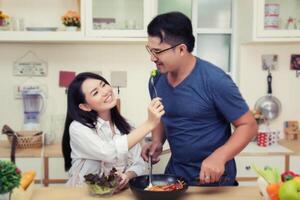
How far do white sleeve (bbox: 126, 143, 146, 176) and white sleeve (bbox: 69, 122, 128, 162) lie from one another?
16cm

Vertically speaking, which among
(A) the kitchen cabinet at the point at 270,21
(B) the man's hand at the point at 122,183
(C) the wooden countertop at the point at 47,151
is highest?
(A) the kitchen cabinet at the point at 270,21

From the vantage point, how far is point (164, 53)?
1.66m

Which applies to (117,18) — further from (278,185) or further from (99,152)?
(278,185)

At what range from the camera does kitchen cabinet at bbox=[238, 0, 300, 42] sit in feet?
9.26

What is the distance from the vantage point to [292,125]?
127 inches

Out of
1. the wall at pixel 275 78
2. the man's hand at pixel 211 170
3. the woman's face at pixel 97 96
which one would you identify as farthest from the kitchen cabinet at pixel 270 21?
the man's hand at pixel 211 170

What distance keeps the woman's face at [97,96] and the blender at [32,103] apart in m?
1.42

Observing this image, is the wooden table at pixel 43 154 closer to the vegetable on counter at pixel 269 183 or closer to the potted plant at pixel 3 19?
the potted plant at pixel 3 19

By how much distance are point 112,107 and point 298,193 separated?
2.98ft

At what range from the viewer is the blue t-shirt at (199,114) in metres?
1.59

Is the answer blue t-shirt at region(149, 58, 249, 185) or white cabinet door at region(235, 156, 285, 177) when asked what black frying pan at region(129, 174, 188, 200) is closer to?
blue t-shirt at region(149, 58, 249, 185)

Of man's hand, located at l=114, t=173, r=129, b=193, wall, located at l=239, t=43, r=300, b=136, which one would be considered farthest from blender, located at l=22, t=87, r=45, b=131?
man's hand, located at l=114, t=173, r=129, b=193

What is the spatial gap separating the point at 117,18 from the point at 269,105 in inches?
53.7

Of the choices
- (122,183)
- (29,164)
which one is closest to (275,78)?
(29,164)
